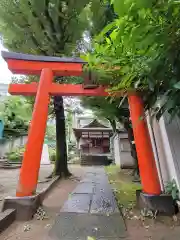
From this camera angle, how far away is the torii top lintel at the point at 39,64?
4.69 metres

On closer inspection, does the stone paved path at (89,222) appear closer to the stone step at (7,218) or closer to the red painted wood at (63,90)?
the stone step at (7,218)

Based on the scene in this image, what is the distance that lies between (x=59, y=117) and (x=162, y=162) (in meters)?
6.02

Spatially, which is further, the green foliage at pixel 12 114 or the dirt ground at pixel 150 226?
the green foliage at pixel 12 114

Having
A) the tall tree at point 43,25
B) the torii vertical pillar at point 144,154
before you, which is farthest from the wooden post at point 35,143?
the tall tree at point 43,25

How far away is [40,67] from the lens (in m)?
4.89

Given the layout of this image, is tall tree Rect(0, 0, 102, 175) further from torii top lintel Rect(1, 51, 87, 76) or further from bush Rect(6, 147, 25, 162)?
bush Rect(6, 147, 25, 162)

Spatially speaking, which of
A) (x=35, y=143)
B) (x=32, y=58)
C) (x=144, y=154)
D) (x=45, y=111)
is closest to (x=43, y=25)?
(x=32, y=58)

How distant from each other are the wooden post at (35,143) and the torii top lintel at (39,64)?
0.66 ft

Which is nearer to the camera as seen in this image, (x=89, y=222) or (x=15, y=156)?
(x=89, y=222)

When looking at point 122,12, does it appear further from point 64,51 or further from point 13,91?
point 64,51

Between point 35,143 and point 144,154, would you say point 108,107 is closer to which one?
point 144,154

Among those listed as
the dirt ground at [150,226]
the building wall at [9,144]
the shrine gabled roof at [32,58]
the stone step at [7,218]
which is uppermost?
the building wall at [9,144]

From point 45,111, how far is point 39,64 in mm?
1296

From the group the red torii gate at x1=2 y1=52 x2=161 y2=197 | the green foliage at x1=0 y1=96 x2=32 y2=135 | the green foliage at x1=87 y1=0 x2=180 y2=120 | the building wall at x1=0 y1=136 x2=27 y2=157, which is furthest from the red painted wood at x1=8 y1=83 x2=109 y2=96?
the building wall at x1=0 y1=136 x2=27 y2=157
